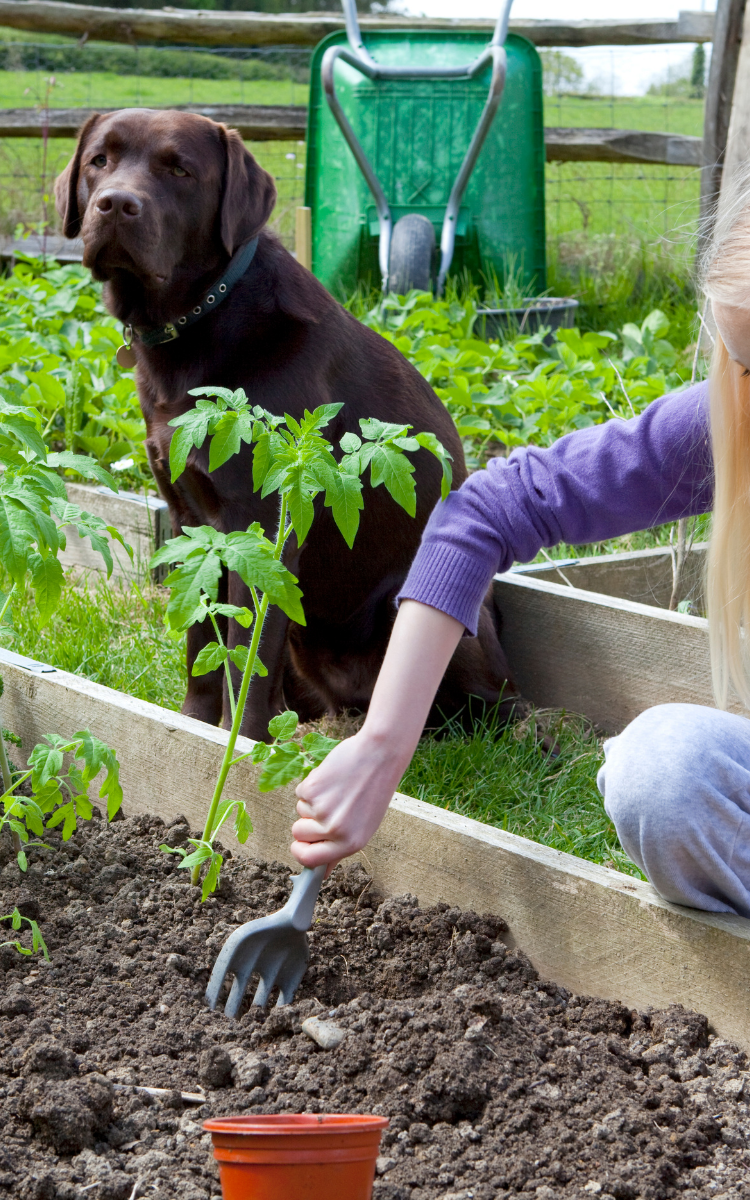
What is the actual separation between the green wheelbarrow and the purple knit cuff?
172 inches

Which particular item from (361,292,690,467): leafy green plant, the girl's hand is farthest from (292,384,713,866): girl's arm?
(361,292,690,467): leafy green plant

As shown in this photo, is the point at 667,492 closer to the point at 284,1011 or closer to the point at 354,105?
the point at 284,1011

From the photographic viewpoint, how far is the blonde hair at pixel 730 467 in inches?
57.2

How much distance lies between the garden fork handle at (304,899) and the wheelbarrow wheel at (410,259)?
444cm

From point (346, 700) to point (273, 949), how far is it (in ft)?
3.59

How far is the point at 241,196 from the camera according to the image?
2.34 meters

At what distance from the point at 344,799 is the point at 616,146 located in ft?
22.8

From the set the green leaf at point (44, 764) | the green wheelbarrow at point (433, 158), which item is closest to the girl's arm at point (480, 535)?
the green leaf at point (44, 764)

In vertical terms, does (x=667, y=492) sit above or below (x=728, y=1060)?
above

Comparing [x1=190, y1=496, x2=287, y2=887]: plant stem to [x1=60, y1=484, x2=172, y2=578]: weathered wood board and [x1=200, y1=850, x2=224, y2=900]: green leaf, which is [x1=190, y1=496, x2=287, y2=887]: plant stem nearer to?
[x1=200, y1=850, x2=224, y2=900]: green leaf

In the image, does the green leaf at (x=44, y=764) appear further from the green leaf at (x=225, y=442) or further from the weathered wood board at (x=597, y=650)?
the weathered wood board at (x=597, y=650)

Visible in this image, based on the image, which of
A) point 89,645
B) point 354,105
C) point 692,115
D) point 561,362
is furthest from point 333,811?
point 692,115

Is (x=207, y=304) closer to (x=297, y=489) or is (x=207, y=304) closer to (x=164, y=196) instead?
(x=164, y=196)

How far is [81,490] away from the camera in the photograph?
3.54 m
